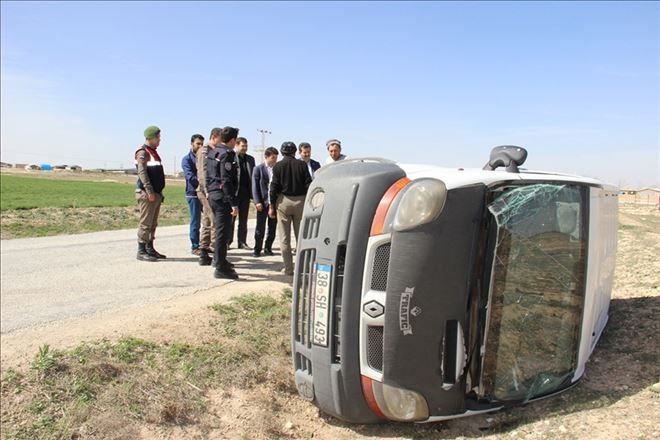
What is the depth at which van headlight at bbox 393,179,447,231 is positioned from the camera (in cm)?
273

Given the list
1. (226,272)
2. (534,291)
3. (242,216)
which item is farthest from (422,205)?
(242,216)

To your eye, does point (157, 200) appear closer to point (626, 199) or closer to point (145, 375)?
point (145, 375)

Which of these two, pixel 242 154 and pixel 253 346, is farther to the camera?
pixel 242 154

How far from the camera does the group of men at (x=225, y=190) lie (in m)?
6.20

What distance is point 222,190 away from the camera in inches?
243

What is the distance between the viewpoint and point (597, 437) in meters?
2.71

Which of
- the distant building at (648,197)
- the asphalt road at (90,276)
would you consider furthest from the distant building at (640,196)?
the asphalt road at (90,276)

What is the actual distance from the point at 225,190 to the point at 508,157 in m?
3.74

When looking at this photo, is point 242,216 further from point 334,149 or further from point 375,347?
point 375,347

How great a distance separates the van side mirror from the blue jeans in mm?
5692

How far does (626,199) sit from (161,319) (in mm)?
4614

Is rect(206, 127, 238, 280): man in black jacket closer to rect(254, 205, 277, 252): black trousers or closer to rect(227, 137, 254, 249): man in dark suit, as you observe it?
rect(227, 137, 254, 249): man in dark suit

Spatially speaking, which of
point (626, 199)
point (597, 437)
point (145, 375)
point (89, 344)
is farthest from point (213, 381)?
point (626, 199)

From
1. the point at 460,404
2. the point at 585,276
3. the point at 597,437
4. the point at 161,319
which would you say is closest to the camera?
the point at 597,437
